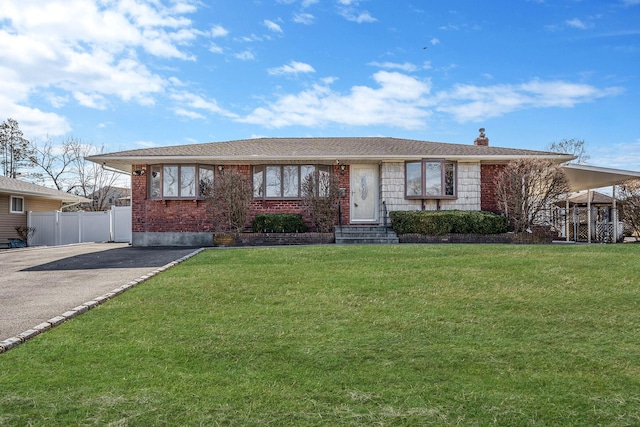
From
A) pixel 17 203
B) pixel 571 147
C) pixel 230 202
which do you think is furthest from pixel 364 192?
pixel 571 147

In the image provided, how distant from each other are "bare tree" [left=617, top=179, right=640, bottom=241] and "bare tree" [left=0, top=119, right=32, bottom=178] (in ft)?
135

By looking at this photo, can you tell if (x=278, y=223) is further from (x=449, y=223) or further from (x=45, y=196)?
(x=45, y=196)

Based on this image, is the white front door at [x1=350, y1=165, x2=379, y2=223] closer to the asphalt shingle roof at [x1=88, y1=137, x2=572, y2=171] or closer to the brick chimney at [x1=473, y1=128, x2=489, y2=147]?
the asphalt shingle roof at [x1=88, y1=137, x2=572, y2=171]

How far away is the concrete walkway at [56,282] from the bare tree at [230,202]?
3.50m

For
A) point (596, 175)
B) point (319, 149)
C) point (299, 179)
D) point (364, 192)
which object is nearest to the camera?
point (596, 175)

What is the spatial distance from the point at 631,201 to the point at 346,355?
16976 millimetres

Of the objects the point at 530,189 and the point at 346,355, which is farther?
the point at 530,189

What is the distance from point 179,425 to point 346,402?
3.79 feet

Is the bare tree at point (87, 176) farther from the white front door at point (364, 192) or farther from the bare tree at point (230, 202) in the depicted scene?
the white front door at point (364, 192)

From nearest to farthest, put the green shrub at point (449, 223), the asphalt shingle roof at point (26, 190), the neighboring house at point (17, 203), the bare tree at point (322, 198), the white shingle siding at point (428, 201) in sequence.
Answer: the green shrub at point (449, 223) < the bare tree at point (322, 198) < the white shingle siding at point (428, 201) < the asphalt shingle roof at point (26, 190) < the neighboring house at point (17, 203)

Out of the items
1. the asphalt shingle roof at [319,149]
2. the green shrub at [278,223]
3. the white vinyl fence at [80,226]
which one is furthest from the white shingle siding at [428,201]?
the white vinyl fence at [80,226]

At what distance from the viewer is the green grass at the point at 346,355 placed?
313 centimetres

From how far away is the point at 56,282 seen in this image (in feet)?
27.6

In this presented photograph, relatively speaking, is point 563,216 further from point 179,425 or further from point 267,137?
point 179,425
